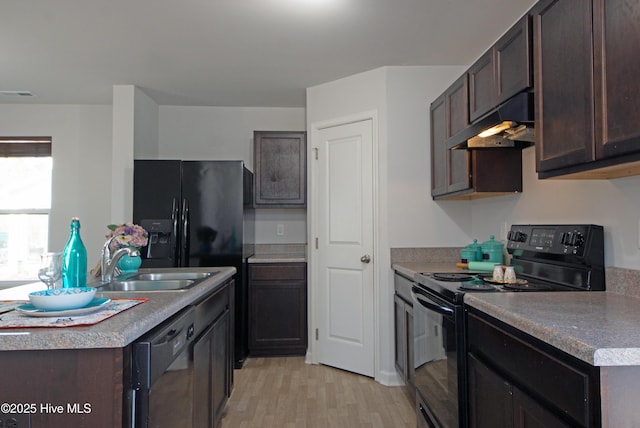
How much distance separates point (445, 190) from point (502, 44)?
1.09 metres

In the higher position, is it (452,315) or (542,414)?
(452,315)

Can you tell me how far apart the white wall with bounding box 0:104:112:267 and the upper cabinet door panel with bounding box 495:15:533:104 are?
12.7 feet

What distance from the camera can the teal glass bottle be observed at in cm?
154

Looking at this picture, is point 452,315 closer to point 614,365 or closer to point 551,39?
point 614,365

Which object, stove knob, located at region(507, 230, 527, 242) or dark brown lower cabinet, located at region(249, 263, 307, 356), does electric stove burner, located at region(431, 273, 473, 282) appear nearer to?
stove knob, located at region(507, 230, 527, 242)

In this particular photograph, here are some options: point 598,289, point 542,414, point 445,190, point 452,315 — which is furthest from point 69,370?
point 445,190

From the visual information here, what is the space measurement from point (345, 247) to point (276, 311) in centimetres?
92

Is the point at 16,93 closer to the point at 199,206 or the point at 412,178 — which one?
the point at 199,206

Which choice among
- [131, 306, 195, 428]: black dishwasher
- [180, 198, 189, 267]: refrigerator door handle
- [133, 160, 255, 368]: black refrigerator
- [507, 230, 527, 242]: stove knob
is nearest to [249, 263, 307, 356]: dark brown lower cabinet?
[133, 160, 255, 368]: black refrigerator

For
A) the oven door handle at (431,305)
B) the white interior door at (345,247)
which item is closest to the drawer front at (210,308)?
the oven door handle at (431,305)

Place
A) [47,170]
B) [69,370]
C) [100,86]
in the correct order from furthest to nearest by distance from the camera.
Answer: [47,170] → [100,86] → [69,370]

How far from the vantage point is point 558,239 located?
1.89 metres

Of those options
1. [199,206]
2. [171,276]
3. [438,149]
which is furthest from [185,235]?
[438,149]

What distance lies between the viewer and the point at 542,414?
1109 millimetres
